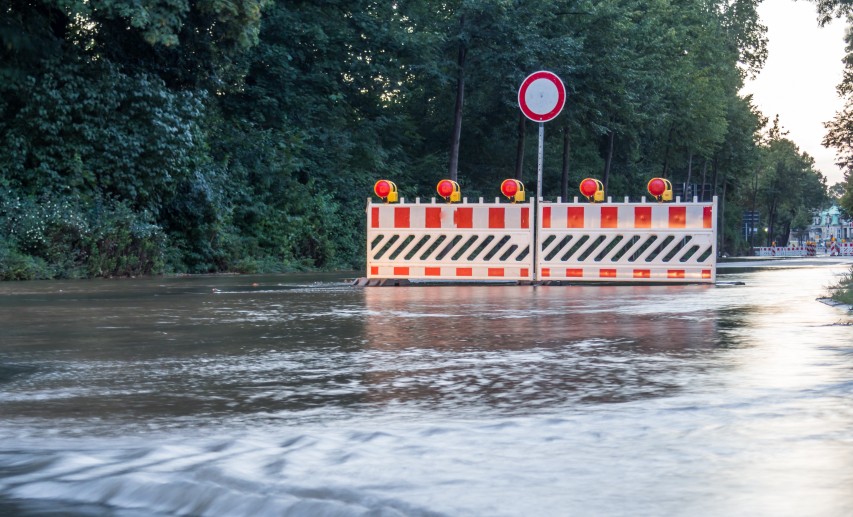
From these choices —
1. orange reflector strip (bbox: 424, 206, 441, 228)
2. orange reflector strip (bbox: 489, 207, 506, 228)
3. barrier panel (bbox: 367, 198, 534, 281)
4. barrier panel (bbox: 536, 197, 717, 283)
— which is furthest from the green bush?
barrier panel (bbox: 536, 197, 717, 283)

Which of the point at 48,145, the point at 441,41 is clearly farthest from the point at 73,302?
the point at 441,41

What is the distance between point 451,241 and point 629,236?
2.95 m

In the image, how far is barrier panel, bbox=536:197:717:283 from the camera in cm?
2031

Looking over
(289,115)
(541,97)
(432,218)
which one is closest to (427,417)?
(432,218)

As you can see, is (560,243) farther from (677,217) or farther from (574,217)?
(677,217)

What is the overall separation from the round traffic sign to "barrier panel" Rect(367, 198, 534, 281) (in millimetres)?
1785

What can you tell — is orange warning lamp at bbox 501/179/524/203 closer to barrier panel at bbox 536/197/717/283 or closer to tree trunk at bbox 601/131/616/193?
barrier panel at bbox 536/197/717/283

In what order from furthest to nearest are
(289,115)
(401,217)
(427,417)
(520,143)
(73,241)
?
(520,143) → (289,115) → (73,241) → (401,217) → (427,417)

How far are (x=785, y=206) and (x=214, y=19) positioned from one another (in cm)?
12434

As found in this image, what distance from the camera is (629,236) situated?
2050 cm

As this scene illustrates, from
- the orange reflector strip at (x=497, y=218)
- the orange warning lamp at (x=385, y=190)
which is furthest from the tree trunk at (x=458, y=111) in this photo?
the orange reflector strip at (x=497, y=218)

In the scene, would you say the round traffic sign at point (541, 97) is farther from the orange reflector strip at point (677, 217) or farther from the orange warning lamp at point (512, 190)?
the orange reflector strip at point (677, 217)

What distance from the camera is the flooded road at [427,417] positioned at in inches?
152

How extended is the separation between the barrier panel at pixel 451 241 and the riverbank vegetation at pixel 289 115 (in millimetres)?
6451
